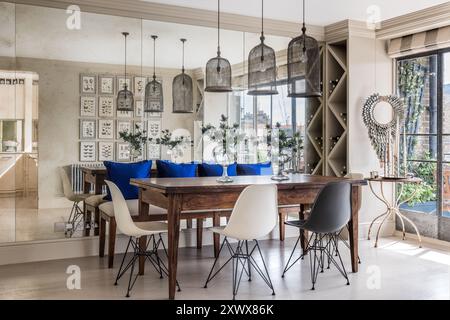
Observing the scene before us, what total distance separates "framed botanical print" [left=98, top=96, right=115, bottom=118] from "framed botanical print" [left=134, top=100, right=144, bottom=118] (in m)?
0.25

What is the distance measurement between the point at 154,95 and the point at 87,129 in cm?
84

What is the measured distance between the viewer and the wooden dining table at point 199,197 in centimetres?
362

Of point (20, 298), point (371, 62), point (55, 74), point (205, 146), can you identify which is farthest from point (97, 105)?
point (371, 62)

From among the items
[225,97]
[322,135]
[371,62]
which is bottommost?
[322,135]

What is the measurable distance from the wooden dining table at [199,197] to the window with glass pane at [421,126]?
2.05 meters

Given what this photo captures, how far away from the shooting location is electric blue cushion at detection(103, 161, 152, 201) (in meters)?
4.96

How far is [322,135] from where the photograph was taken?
6715 millimetres

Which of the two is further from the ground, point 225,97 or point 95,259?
point 225,97

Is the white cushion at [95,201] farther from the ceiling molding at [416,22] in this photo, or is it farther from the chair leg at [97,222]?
the ceiling molding at [416,22]

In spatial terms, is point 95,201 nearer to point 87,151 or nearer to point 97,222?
point 97,222

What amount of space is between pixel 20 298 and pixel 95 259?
1324 millimetres

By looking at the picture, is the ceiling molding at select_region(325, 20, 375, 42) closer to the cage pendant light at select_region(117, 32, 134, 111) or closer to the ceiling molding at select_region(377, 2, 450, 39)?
the ceiling molding at select_region(377, 2, 450, 39)
